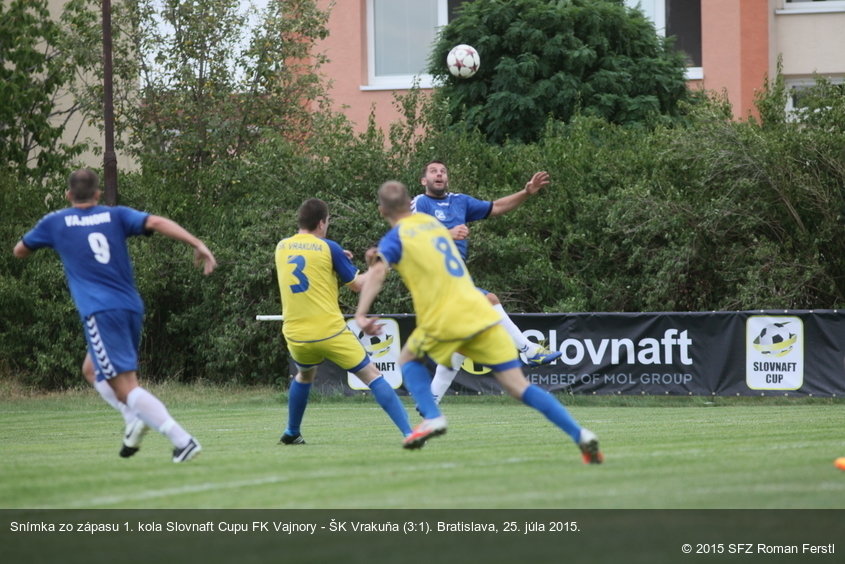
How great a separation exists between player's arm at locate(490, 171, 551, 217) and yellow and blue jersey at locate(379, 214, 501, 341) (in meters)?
2.88

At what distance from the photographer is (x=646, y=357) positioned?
1836 centimetres

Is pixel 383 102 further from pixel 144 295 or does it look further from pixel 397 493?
pixel 397 493

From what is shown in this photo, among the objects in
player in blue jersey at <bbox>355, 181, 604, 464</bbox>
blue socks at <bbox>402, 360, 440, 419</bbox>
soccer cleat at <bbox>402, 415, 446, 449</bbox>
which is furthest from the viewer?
blue socks at <bbox>402, 360, 440, 419</bbox>

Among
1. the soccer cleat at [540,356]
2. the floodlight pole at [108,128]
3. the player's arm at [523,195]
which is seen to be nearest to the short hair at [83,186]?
the player's arm at [523,195]

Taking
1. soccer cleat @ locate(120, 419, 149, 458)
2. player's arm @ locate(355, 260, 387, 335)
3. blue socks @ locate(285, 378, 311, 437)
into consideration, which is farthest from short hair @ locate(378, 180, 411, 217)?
blue socks @ locate(285, 378, 311, 437)

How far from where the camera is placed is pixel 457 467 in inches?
309

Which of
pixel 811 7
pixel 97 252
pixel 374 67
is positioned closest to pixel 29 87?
pixel 374 67

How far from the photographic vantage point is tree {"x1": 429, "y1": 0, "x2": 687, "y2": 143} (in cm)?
2773

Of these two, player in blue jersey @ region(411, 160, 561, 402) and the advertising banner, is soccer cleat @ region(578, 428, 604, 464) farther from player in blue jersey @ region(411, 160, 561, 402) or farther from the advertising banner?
the advertising banner

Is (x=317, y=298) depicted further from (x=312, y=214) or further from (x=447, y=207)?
(x=447, y=207)

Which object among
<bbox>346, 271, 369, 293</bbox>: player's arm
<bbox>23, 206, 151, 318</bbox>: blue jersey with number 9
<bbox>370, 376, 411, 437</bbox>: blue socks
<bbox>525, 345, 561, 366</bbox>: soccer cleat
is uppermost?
<bbox>23, 206, 151, 318</bbox>: blue jersey with number 9

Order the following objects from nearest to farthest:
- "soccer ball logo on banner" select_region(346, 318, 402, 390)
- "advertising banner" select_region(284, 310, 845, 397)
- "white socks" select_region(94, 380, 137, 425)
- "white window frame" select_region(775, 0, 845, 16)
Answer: "white socks" select_region(94, 380, 137, 425), "advertising banner" select_region(284, 310, 845, 397), "soccer ball logo on banner" select_region(346, 318, 402, 390), "white window frame" select_region(775, 0, 845, 16)

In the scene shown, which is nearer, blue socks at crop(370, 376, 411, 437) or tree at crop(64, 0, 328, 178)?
blue socks at crop(370, 376, 411, 437)

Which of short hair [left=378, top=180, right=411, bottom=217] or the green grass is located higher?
short hair [left=378, top=180, right=411, bottom=217]
